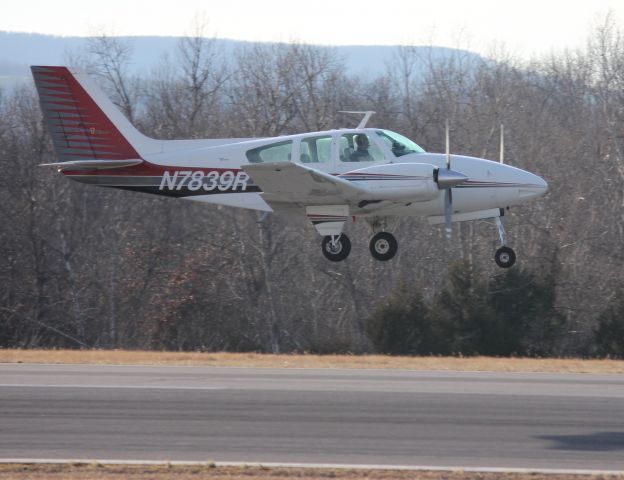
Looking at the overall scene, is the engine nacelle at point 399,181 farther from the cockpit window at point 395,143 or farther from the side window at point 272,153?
the side window at point 272,153

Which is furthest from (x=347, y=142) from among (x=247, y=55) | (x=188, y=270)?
(x=247, y=55)

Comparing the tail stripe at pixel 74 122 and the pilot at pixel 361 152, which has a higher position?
the tail stripe at pixel 74 122

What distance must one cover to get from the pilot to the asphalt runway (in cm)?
473

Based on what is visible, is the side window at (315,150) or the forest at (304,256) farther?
the forest at (304,256)

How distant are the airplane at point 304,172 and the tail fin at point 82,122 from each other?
0.07 feet

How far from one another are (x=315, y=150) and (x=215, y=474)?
1041 centimetres

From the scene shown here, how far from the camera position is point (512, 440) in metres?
11.3

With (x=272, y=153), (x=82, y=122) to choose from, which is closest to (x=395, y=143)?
(x=272, y=153)

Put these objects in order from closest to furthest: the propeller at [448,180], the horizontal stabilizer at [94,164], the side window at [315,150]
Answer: the propeller at [448,180] → the side window at [315,150] → the horizontal stabilizer at [94,164]

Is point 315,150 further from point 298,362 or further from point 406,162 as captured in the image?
point 298,362

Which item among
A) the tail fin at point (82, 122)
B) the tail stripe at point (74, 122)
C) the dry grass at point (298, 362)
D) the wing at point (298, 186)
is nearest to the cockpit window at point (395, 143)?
the wing at point (298, 186)

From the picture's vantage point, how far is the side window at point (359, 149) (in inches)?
757

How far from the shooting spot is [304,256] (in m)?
40.2

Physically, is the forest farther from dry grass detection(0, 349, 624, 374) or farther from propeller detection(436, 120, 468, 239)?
propeller detection(436, 120, 468, 239)
